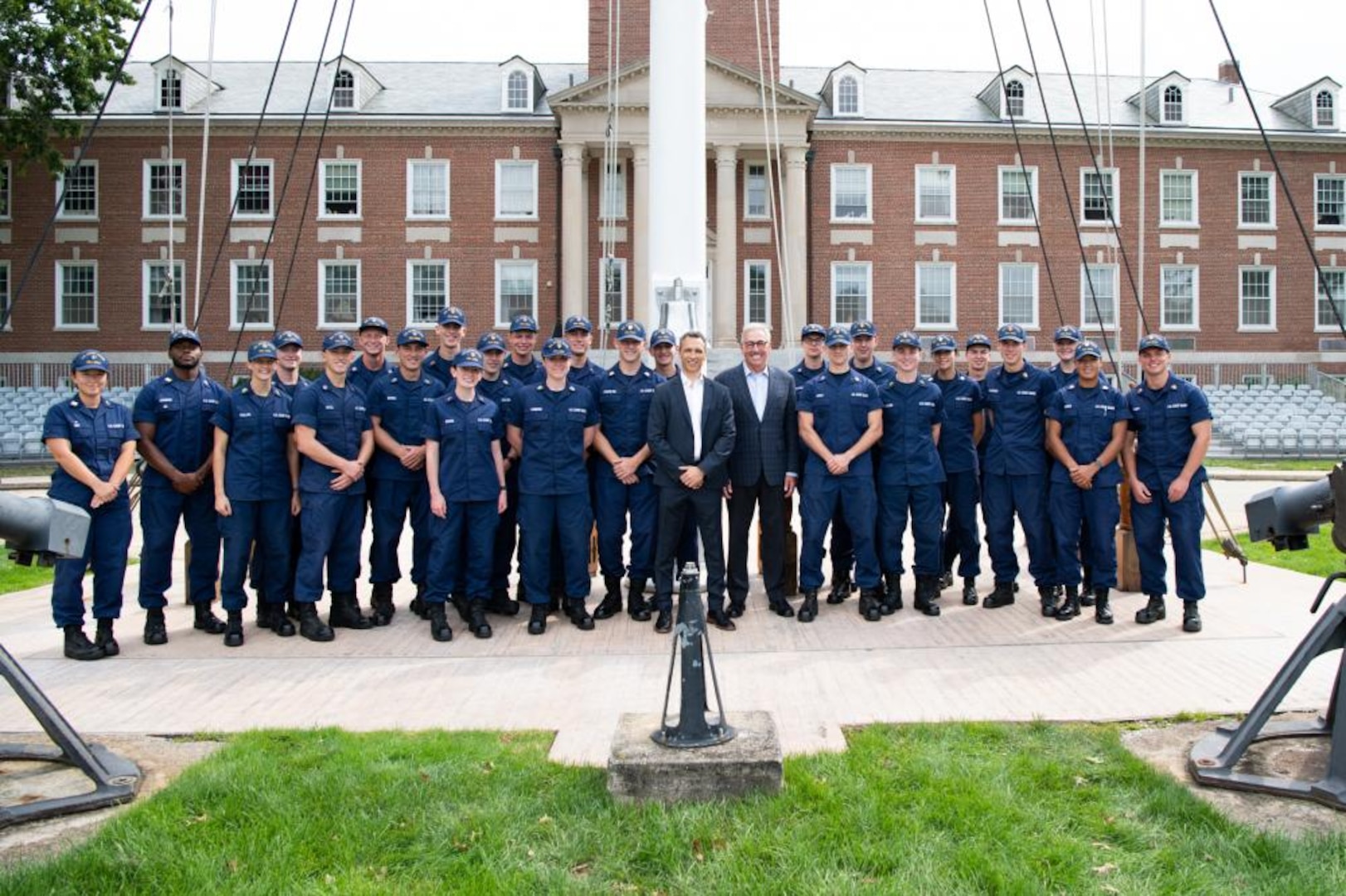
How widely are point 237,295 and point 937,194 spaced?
80.5ft

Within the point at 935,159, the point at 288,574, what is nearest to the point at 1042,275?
the point at 935,159

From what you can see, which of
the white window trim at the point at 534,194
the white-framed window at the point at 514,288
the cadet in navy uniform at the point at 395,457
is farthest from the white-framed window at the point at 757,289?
the cadet in navy uniform at the point at 395,457

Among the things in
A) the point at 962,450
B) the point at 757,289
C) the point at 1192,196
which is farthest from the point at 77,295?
the point at 1192,196

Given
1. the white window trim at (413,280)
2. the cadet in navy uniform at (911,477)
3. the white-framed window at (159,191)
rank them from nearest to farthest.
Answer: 1. the cadet in navy uniform at (911,477)
2. the white-framed window at (159,191)
3. the white window trim at (413,280)

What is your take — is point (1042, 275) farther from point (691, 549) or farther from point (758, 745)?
point (758, 745)

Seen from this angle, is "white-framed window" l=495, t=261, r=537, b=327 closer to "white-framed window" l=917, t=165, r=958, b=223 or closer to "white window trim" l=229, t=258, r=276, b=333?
"white window trim" l=229, t=258, r=276, b=333

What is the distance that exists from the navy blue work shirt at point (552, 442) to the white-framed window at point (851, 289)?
3069 centimetres

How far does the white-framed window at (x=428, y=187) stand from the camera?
35969mm

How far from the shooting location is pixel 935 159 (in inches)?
1449

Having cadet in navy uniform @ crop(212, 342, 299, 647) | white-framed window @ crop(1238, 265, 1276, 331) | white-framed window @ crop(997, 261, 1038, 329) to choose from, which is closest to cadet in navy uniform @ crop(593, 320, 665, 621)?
cadet in navy uniform @ crop(212, 342, 299, 647)

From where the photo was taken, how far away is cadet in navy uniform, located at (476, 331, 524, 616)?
24.9 feet

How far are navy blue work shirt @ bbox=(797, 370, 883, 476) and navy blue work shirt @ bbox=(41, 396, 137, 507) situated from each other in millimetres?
4466

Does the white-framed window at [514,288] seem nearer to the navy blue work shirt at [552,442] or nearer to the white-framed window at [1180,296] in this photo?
the white-framed window at [1180,296]

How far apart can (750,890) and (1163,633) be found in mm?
4699
